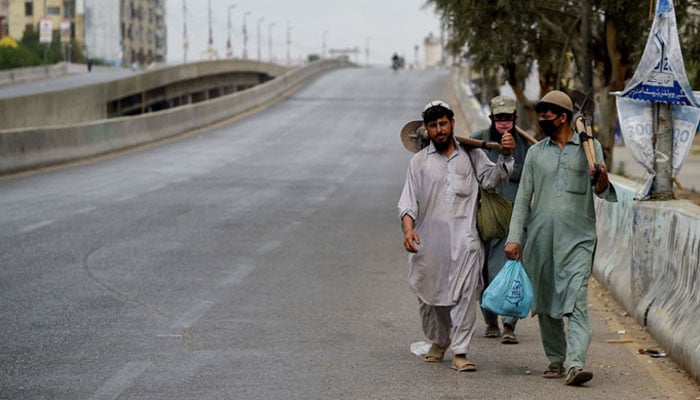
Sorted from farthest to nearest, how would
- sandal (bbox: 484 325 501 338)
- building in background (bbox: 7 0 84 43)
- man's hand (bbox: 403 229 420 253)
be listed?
building in background (bbox: 7 0 84 43)
sandal (bbox: 484 325 501 338)
man's hand (bbox: 403 229 420 253)

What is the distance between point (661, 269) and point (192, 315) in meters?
3.68

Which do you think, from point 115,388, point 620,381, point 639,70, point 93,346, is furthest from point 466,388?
point 639,70

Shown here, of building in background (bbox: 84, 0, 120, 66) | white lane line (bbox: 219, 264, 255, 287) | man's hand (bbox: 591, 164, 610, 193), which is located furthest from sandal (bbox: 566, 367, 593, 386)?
building in background (bbox: 84, 0, 120, 66)

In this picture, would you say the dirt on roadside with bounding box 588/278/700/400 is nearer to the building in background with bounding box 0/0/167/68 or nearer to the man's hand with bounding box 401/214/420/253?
the man's hand with bounding box 401/214/420/253

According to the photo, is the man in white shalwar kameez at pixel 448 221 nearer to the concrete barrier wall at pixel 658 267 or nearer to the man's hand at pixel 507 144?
the man's hand at pixel 507 144

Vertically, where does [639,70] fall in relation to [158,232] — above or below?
above

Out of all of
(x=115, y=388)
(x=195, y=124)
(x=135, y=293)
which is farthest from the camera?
(x=195, y=124)

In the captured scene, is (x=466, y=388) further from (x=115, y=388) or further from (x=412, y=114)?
(x=412, y=114)

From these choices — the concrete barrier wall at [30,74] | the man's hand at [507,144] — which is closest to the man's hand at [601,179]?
the man's hand at [507,144]

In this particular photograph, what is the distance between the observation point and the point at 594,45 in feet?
92.6

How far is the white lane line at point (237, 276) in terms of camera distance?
41.2 ft

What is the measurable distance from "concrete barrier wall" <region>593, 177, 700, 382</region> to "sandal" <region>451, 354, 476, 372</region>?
1.37m

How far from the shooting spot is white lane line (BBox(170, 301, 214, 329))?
10133mm

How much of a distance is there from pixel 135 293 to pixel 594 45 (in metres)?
18.4
